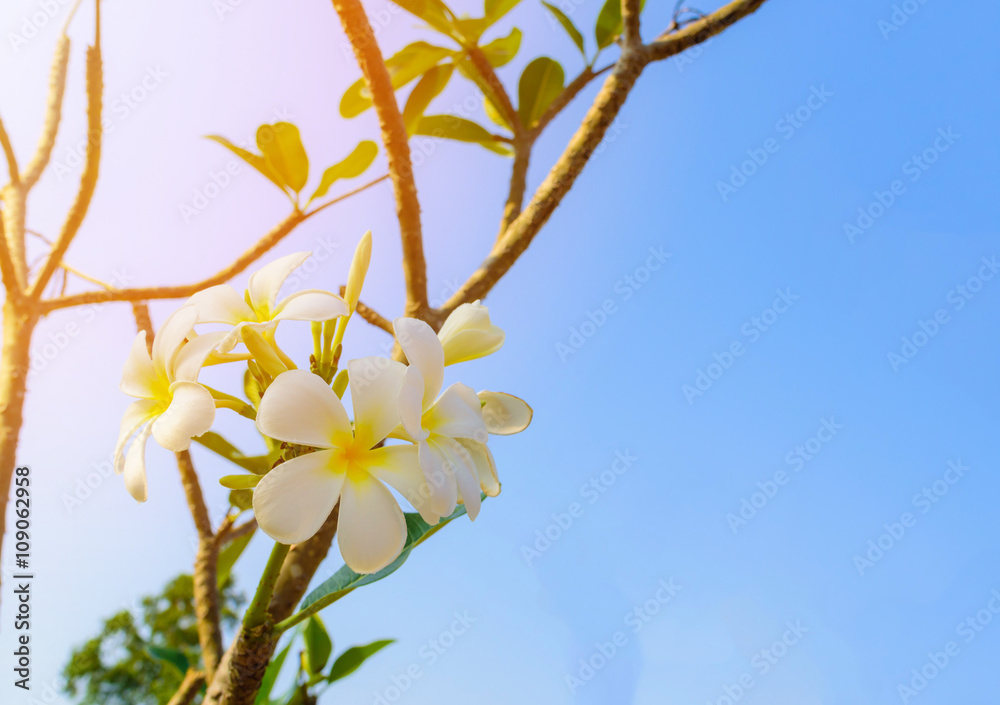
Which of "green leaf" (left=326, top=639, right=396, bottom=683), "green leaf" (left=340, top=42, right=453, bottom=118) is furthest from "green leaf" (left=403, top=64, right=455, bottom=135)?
"green leaf" (left=326, top=639, right=396, bottom=683)

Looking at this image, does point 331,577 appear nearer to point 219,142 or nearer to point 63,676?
point 219,142

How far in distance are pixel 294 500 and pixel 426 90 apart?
2.77ft

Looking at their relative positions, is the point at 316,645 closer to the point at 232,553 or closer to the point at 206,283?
the point at 232,553

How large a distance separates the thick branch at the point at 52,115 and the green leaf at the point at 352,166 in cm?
55

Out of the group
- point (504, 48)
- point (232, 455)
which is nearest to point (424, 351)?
point (232, 455)

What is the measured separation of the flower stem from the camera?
55cm

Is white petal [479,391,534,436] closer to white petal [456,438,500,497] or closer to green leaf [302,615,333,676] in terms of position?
white petal [456,438,500,497]

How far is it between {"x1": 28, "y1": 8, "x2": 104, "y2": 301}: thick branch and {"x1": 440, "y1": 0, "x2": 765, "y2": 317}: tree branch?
24.8 inches

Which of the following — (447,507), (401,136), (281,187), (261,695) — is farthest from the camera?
(261,695)

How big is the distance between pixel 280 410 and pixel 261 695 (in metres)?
0.95

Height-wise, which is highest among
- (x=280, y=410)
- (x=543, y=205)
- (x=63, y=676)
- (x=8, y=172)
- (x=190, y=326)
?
(x=63, y=676)

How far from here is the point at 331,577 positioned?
634mm

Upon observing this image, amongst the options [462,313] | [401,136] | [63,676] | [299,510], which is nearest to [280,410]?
[299,510]

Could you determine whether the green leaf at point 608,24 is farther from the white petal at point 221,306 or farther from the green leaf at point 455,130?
the white petal at point 221,306
